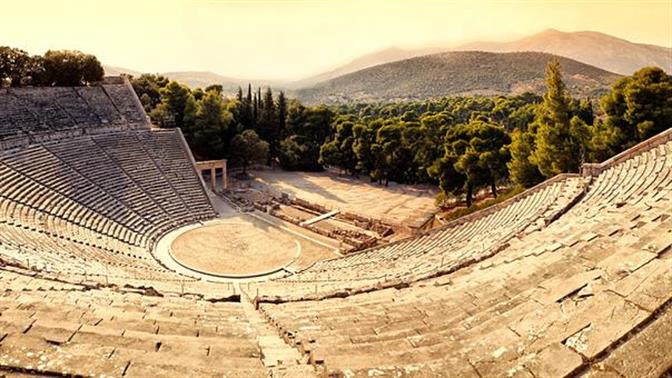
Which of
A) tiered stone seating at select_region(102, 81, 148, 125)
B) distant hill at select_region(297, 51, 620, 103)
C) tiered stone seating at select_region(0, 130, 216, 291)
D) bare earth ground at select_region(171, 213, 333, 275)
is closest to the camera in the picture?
tiered stone seating at select_region(0, 130, 216, 291)

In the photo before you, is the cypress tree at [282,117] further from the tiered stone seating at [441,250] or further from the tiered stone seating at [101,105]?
the tiered stone seating at [441,250]

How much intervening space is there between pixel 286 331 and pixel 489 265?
679cm

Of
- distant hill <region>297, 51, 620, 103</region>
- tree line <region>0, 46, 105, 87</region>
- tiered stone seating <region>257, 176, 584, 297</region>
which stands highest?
distant hill <region>297, 51, 620, 103</region>

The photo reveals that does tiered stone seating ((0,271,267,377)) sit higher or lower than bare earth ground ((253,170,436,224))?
higher

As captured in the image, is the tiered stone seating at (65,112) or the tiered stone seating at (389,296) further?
the tiered stone seating at (65,112)

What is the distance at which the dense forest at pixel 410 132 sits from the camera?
2520cm

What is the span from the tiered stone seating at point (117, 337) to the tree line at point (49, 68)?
33.1 metres

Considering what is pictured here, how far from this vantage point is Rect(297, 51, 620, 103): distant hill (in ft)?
484

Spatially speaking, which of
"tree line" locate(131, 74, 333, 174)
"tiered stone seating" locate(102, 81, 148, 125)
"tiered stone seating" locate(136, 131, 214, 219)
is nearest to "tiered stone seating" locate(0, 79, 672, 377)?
"tiered stone seating" locate(136, 131, 214, 219)

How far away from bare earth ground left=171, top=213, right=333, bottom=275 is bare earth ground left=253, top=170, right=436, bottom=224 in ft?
22.6

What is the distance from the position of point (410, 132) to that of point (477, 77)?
141 m

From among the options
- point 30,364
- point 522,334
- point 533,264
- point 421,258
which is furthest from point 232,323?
point 421,258

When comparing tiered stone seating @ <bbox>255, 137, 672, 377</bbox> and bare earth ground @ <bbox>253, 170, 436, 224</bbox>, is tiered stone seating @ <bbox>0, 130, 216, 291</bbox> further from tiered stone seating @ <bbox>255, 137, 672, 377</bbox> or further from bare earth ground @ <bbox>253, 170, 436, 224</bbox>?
bare earth ground @ <bbox>253, 170, 436, 224</bbox>

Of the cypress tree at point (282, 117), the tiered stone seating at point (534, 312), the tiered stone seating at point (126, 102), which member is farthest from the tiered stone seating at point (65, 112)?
the tiered stone seating at point (534, 312)
